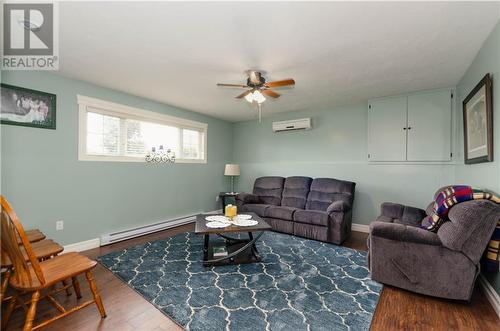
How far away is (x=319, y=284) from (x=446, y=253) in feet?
3.71

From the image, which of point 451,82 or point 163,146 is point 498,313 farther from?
point 163,146

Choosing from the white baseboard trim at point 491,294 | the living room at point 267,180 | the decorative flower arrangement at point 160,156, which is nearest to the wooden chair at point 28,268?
the living room at point 267,180

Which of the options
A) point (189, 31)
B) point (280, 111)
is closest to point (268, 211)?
point (280, 111)

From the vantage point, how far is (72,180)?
299 cm

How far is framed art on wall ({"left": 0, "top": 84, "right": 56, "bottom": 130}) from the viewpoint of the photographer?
2471mm

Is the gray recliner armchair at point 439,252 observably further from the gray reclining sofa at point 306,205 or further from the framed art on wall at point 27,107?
the framed art on wall at point 27,107

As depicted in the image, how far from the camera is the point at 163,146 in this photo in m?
4.17

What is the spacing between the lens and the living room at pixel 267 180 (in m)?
1.72

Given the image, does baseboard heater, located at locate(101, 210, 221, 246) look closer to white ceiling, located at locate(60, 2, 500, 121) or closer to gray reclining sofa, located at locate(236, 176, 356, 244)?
gray reclining sofa, located at locate(236, 176, 356, 244)

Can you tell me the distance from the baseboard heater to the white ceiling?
7.32 ft

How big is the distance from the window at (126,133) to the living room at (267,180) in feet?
0.09

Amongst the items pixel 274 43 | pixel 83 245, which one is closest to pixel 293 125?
pixel 274 43

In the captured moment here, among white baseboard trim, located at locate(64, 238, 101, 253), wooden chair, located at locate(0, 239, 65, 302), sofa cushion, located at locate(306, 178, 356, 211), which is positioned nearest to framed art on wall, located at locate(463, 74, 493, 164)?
sofa cushion, located at locate(306, 178, 356, 211)

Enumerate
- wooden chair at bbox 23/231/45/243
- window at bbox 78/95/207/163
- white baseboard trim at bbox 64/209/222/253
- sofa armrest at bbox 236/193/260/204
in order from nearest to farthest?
wooden chair at bbox 23/231/45/243, white baseboard trim at bbox 64/209/222/253, window at bbox 78/95/207/163, sofa armrest at bbox 236/193/260/204
